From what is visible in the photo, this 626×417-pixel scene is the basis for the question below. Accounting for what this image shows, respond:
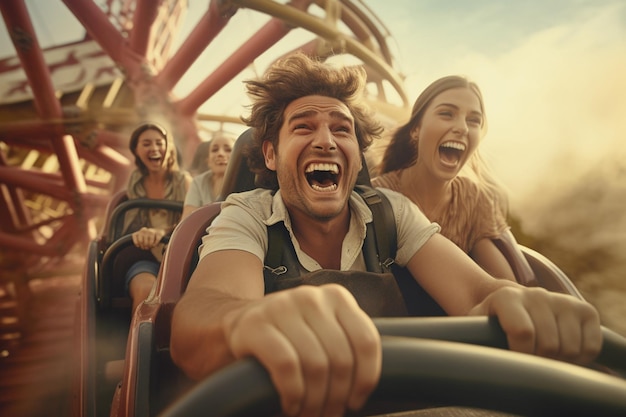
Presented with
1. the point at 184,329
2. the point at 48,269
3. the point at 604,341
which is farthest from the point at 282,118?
the point at 48,269

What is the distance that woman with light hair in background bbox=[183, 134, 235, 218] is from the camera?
145cm

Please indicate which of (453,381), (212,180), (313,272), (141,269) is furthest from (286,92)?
(212,180)

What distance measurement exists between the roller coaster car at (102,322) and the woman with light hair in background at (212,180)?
0.06m

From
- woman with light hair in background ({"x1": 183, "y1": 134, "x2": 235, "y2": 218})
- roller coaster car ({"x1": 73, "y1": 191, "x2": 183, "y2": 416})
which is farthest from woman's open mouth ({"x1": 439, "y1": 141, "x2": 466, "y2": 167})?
roller coaster car ({"x1": 73, "y1": 191, "x2": 183, "y2": 416})

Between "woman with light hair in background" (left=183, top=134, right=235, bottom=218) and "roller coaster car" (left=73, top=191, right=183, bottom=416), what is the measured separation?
0.19 ft

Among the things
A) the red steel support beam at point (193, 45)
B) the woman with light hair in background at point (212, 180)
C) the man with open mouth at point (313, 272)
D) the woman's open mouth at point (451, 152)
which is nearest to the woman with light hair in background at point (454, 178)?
the woman's open mouth at point (451, 152)

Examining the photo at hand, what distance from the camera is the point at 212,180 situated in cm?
159

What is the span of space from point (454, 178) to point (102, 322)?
0.96 metres

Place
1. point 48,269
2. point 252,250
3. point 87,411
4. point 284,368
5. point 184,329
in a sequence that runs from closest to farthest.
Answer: point 284,368, point 184,329, point 252,250, point 87,411, point 48,269

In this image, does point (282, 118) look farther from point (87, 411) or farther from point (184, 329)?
point (87, 411)

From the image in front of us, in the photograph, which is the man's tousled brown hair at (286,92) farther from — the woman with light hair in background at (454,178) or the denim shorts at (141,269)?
the denim shorts at (141,269)

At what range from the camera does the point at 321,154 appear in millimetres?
670

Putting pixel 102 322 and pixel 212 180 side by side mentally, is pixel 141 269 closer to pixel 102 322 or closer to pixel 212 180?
pixel 102 322

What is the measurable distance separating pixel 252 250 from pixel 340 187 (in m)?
0.18
